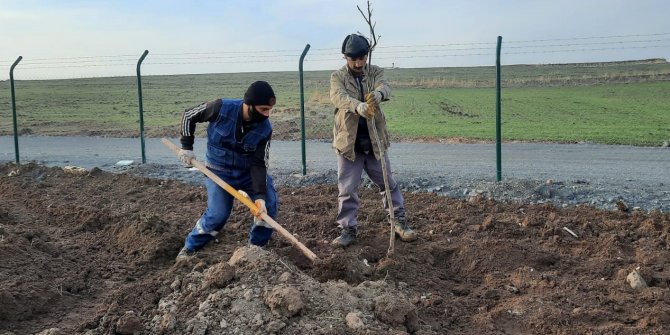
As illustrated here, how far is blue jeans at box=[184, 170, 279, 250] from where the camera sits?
15.9ft

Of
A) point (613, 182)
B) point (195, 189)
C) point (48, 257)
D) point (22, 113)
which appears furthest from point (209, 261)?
point (22, 113)

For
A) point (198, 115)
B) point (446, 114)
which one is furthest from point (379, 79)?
point (446, 114)

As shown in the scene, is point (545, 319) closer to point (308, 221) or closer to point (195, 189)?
point (308, 221)

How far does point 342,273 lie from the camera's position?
417 cm

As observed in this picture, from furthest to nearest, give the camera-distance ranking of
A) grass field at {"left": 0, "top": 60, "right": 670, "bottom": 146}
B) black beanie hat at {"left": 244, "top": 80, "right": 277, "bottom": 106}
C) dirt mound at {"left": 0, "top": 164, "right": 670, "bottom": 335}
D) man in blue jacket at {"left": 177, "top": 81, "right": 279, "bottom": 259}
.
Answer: grass field at {"left": 0, "top": 60, "right": 670, "bottom": 146} < man in blue jacket at {"left": 177, "top": 81, "right": 279, "bottom": 259} < black beanie hat at {"left": 244, "top": 80, "right": 277, "bottom": 106} < dirt mound at {"left": 0, "top": 164, "right": 670, "bottom": 335}

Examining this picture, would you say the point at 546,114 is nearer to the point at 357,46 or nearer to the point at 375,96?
the point at 357,46

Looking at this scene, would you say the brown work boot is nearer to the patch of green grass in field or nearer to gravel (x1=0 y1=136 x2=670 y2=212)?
gravel (x1=0 y1=136 x2=670 y2=212)

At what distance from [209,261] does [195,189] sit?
136 inches

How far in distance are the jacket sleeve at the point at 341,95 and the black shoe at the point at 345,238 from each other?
107 cm

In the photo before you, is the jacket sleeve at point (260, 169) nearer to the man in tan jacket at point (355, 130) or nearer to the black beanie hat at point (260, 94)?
the black beanie hat at point (260, 94)

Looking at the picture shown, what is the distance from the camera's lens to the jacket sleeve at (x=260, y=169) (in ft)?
15.5

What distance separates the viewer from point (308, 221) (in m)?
6.07

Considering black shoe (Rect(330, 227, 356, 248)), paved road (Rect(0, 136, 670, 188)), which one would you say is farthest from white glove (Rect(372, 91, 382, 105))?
paved road (Rect(0, 136, 670, 188))

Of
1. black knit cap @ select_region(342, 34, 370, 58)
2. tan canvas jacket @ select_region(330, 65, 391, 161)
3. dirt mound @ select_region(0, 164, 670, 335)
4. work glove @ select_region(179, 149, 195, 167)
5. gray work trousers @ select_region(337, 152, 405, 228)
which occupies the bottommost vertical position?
dirt mound @ select_region(0, 164, 670, 335)
